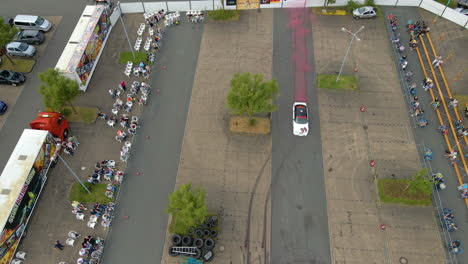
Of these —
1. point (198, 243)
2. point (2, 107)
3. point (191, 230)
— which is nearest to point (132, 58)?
point (2, 107)

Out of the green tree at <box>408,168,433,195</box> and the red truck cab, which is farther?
the red truck cab

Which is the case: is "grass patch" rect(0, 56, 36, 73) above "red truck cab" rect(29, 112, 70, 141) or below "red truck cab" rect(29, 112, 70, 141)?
above

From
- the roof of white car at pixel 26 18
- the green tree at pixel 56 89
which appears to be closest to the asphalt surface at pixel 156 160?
the green tree at pixel 56 89

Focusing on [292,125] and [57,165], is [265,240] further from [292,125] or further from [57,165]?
[57,165]

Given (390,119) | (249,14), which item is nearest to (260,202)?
(390,119)

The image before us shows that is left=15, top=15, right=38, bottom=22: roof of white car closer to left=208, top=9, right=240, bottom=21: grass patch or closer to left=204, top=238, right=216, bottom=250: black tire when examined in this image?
left=208, top=9, right=240, bottom=21: grass patch

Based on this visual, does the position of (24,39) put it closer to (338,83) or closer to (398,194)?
(338,83)

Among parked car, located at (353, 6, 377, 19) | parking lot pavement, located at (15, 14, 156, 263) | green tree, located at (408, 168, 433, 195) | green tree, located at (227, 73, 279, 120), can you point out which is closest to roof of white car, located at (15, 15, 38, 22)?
parking lot pavement, located at (15, 14, 156, 263)

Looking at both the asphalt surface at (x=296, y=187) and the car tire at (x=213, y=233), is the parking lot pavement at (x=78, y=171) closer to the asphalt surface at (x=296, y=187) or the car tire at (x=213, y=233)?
the car tire at (x=213, y=233)
